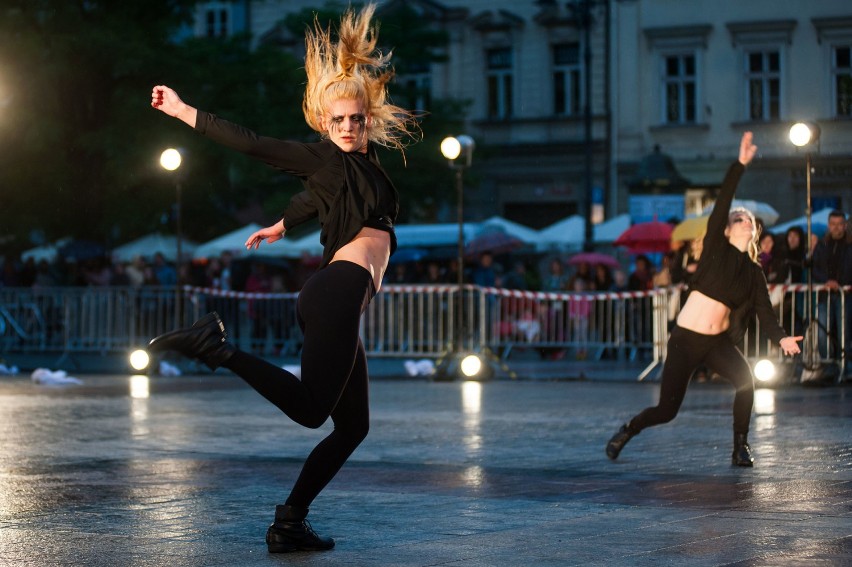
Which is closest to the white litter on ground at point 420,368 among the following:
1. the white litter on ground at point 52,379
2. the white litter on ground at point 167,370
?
the white litter on ground at point 167,370

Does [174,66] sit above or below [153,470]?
above

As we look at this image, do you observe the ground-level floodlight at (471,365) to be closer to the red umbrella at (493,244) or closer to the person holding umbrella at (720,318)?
the person holding umbrella at (720,318)

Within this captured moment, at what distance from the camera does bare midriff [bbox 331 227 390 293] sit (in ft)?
20.6

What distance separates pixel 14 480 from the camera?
348 inches

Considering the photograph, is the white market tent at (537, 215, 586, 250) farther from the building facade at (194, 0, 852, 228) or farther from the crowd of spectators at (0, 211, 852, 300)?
the building facade at (194, 0, 852, 228)

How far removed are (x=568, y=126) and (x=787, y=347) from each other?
35.6 meters

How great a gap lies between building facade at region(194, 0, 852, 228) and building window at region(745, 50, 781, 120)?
36 millimetres

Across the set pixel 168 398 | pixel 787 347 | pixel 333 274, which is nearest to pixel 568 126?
pixel 168 398

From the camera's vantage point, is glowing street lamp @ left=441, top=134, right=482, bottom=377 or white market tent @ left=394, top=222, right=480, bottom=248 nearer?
glowing street lamp @ left=441, top=134, right=482, bottom=377

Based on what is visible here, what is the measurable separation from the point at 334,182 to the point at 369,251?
31cm

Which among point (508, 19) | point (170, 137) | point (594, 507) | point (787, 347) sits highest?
point (508, 19)

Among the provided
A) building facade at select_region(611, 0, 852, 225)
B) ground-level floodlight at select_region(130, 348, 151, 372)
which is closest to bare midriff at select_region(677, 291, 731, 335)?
ground-level floodlight at select_region(130, 348, 151, 372)

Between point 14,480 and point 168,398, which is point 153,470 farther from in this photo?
point 168,398

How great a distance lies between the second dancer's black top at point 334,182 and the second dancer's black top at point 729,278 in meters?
3.68
